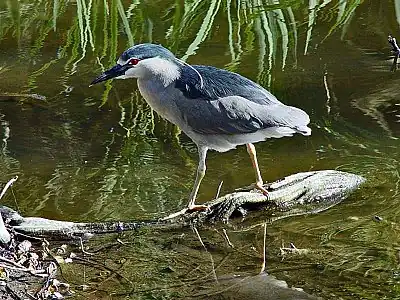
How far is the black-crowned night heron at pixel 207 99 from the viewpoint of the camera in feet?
15.6

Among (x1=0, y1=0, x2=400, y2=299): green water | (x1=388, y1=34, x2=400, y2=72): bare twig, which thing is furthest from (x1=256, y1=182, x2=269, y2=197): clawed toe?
(x1=388, y1=34, x2=400, y2=72): bare twig

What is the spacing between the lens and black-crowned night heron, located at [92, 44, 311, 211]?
4.75 metres

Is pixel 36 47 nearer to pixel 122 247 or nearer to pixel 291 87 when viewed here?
pixel 291 87

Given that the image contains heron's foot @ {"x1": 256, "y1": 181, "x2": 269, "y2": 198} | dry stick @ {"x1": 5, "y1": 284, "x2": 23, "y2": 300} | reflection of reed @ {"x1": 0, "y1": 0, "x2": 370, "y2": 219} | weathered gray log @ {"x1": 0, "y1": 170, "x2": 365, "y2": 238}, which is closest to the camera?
dry stick @ {"x1": 5, "y1": 284, "x2": 23, "y2": 300}

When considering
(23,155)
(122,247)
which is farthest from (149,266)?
(23,155)

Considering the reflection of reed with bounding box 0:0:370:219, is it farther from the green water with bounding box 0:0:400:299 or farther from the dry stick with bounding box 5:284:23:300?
the dry stick with bounding box 5:284:23:300

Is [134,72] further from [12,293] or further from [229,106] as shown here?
[12,293]

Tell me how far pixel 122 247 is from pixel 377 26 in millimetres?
4286

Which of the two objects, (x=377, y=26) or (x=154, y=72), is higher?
(x=154, y=72)

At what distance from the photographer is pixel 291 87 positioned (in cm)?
681

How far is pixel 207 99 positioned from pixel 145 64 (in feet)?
1.15

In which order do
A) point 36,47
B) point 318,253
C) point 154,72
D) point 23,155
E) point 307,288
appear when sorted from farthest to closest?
point 36,47 → point 23,155 → point 154,72 → point 318,253 → point 307,288

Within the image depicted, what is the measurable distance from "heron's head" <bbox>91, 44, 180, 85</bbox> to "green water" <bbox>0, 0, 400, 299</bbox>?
73cm

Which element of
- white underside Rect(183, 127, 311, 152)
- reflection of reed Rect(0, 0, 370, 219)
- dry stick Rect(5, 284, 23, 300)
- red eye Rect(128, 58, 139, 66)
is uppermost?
red eye Rect(128, 58, 139, 66)
